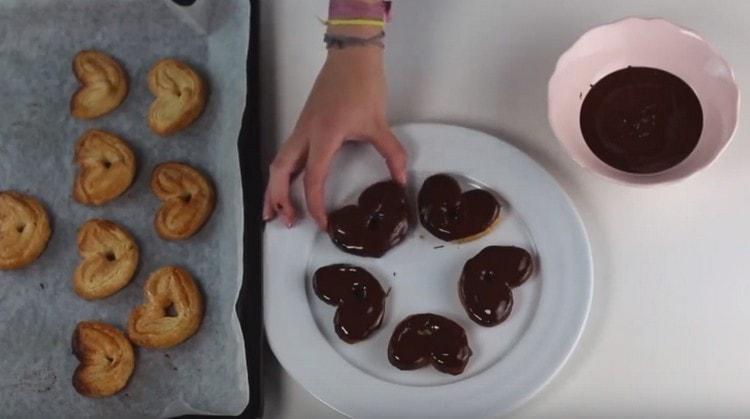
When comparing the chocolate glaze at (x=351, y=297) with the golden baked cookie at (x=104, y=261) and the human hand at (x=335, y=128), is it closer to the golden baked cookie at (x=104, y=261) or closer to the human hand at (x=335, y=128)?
the human hand at (x=335, y=128)

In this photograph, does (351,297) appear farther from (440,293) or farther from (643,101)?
(643,101)

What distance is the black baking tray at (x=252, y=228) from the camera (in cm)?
95

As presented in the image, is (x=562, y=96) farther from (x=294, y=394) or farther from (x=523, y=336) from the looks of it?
(x=294, y=394)

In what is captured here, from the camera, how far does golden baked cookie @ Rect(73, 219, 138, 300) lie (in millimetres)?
1013

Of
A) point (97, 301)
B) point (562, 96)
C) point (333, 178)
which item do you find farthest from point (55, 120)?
point (562, 96)

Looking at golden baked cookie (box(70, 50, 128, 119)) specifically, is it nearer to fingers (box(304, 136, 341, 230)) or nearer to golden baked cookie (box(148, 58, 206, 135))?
golden baked cookie (box(148, 58, 206, 135))

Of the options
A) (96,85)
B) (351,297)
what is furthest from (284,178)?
(96,85)

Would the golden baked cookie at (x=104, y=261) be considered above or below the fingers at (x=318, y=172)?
below

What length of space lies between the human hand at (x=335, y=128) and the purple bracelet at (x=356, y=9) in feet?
0.11

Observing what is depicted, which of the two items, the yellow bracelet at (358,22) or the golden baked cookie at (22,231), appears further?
the golden baked cookie at (22,231)

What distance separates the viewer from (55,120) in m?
1.09

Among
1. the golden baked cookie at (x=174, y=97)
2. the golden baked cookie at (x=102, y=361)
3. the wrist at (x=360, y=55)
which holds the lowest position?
the golden baked cookie at (x=102, y=361)

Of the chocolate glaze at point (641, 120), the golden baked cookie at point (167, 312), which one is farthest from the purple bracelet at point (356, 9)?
the golden baked cookie at point (167, 312)

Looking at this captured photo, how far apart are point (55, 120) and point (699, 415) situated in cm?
80
